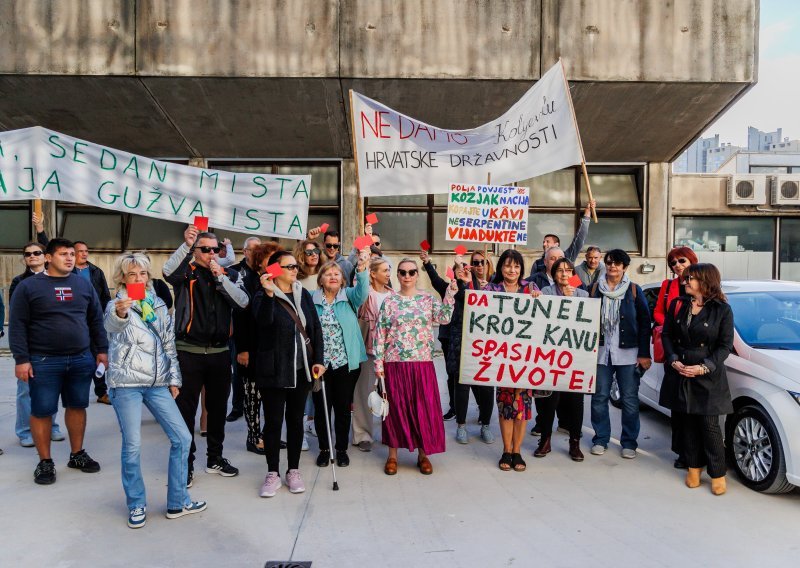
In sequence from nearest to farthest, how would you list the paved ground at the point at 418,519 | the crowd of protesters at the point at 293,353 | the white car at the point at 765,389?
the paved ground at the point at 418,519
the crowd of protesters at the point at 293,353
the white car at the point at 765,389

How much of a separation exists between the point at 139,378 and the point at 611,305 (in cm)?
408

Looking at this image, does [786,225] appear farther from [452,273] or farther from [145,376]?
[145,376]

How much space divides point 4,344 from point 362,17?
29.3 feet

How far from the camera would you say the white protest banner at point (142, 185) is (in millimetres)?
5621

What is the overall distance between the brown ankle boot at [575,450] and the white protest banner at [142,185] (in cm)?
335

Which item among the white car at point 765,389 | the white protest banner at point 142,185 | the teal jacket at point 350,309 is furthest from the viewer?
the white protest banner at point 142,185

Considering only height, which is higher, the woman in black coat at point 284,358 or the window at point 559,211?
the window at point 559,211

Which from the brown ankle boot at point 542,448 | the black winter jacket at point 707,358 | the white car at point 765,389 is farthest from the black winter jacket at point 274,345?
the white car at point 765,389

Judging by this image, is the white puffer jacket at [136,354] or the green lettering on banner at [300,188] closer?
the white puffer jacket at [136,354]

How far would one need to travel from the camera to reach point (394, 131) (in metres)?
6.23

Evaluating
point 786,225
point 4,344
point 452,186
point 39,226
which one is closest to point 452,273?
point 452,186

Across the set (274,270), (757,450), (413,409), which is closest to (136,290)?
(274,270)

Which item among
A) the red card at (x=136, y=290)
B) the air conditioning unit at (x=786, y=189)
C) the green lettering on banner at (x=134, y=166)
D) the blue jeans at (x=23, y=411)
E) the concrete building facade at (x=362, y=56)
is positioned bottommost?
the blue jeans at (x=23, y=411)

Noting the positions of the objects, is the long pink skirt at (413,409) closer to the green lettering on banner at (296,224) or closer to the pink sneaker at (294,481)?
the pink sneaker at (294,481)
